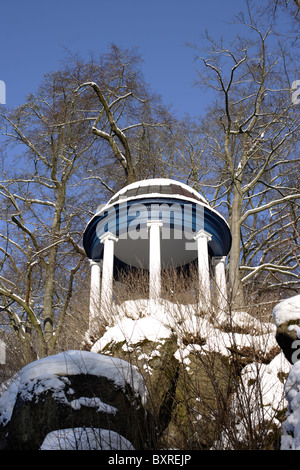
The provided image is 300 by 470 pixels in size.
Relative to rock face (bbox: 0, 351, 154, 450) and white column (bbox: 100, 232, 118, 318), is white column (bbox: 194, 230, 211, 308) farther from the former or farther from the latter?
rock face (bbox: 0, 351, 154, 450)

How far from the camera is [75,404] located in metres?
4.88

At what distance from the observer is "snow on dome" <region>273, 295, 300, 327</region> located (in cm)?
526

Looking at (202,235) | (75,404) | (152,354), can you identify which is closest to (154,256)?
(202,235)

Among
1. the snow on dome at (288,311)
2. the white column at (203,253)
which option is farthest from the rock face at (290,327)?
the white column at (203,253)

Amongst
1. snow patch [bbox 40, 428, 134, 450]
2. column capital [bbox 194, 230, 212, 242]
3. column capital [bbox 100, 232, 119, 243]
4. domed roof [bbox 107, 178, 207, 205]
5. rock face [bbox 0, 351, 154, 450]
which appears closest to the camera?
snow patch [bbox 40, 428, 134, 450]

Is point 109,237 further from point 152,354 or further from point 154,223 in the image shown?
point 152,354

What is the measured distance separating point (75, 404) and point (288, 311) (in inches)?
95.4

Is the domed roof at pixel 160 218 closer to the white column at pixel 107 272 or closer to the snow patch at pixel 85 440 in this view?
the white column at pixel 107 272

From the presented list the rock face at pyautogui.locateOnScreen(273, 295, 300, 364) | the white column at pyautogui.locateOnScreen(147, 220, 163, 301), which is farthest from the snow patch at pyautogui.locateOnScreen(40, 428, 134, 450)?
the white column at pyautogui.locateOnScreen(147, 220, 163, 301)

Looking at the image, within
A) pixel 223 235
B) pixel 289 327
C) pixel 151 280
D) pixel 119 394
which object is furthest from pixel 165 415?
pixel 223 235

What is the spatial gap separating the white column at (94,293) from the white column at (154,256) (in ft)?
3.63

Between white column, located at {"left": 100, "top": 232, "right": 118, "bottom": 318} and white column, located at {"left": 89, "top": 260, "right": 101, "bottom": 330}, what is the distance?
0.41 ft

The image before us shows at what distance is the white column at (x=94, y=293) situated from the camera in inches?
357

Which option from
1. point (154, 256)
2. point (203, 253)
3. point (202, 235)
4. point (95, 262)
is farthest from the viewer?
point (95, 262)
